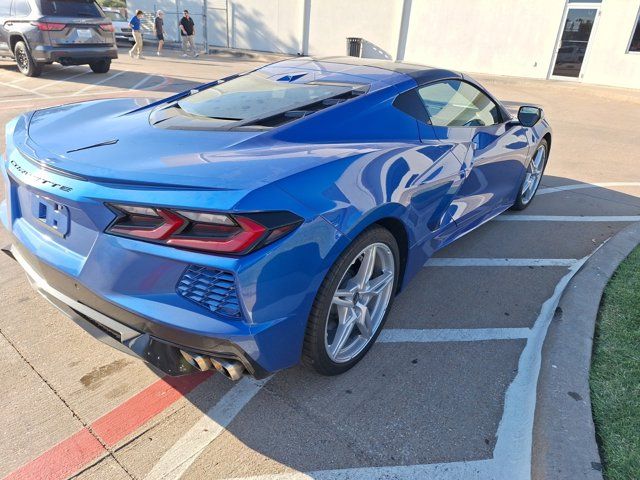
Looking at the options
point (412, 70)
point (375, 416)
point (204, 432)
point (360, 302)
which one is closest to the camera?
point (204, 432)

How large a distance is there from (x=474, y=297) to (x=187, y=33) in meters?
20.5

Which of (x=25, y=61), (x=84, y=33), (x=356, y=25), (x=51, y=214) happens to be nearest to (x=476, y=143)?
(x=51, y=214)

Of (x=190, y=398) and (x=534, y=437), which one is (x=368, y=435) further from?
(x=190, y=398)

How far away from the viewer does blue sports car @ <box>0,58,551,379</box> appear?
6.04ft

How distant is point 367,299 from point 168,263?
1213 mm

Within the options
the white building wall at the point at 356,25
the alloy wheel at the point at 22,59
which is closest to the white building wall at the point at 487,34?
the white building wall at the point at 356,25

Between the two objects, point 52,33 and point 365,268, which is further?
point 52,33

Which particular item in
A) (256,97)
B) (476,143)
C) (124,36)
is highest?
(256,97)

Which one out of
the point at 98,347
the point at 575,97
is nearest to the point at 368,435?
the point at 98,347

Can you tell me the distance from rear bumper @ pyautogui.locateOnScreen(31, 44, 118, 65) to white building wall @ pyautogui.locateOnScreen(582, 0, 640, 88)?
1453cm

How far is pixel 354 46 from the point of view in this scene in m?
20.5

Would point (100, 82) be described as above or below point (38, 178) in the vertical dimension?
below

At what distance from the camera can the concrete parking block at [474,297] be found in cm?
315

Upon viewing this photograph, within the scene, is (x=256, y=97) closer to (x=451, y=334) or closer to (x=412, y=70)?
(x=412, y=70)
